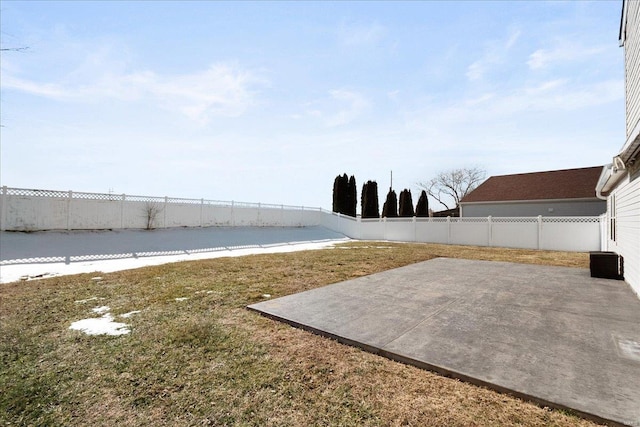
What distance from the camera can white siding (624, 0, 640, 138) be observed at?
18.2 feet

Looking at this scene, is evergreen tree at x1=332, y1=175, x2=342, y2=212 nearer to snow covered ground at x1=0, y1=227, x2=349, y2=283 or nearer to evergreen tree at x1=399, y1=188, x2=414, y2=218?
evergreen tree at x1=399, y1=188, x2=414, y2=218

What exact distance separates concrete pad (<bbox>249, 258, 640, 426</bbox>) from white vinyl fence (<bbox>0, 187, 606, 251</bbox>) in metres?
8.43

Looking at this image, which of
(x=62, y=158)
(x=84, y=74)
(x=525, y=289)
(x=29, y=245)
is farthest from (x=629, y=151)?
Answer: (x=62, y=158)

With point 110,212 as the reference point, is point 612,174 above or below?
above

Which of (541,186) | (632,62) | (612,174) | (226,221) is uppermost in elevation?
(632,62)

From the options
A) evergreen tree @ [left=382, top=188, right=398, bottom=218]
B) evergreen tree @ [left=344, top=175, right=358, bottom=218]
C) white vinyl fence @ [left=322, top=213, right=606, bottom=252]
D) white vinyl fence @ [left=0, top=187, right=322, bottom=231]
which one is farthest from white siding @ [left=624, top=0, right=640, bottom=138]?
evergreen tree @ [left=382, top=188, right=398, bottom=218]

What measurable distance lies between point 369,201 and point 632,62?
69.5ft

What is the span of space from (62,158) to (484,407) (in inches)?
624

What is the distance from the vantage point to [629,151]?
4.66m

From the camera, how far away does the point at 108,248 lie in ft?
36.0

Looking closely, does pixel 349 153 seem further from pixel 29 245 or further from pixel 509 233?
pixel 29 245

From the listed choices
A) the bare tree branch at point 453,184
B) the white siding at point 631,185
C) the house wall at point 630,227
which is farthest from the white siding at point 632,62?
the bare tree branch at point 453,184

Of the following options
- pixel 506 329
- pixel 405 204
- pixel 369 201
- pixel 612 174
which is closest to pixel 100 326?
pixel 506 329

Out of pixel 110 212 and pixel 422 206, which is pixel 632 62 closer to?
pixel 110 212
